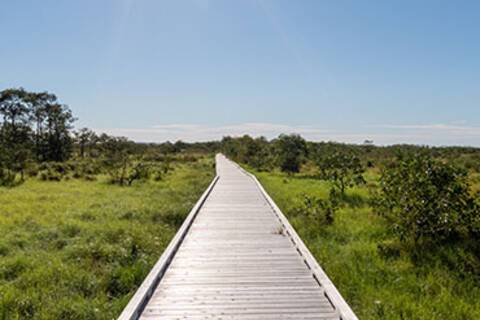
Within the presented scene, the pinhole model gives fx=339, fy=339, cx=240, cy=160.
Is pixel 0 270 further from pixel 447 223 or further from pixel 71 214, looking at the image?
pixel 447 223

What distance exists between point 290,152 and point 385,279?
2098cm

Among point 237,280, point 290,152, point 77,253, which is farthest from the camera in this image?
point 290,152

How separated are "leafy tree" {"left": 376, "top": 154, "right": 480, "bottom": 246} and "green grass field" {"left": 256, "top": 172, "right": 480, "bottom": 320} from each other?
585 millimetres

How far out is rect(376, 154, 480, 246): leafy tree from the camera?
6.47 metres

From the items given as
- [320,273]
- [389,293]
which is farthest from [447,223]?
[320,273]

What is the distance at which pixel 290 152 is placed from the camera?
26125 mm

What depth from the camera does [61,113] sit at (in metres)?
47.3

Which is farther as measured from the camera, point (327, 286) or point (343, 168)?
point (343, 168)

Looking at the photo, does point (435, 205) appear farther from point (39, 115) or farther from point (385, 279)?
point (39, 115)

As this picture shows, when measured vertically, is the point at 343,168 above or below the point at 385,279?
above

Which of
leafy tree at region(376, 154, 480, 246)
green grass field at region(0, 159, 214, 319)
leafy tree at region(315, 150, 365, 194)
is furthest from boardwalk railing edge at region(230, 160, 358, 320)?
leafy tree at region(315, 150, 365, 194)

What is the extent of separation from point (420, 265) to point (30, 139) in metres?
49.0

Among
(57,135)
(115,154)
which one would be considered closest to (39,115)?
(57,135)

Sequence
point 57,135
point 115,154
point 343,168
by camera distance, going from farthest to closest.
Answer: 1. point 57,135
2. point 115,154
3. point 343,168
